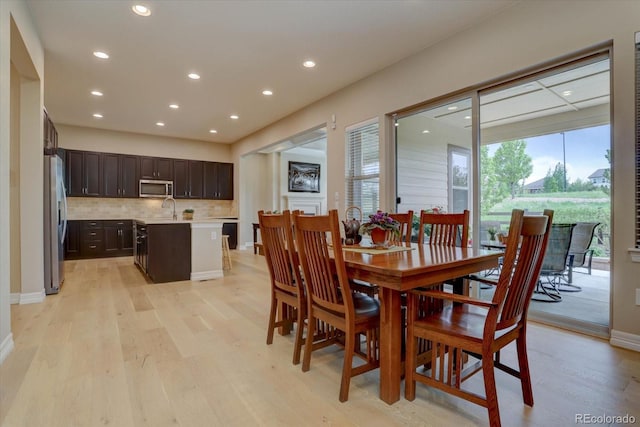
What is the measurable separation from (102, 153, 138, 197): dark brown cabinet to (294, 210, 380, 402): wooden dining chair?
699 cm

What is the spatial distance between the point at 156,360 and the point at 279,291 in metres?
0.94

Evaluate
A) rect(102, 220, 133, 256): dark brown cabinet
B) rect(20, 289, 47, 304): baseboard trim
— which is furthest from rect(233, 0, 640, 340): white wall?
rect(102, 220, 133, 256): dark brown cabinet

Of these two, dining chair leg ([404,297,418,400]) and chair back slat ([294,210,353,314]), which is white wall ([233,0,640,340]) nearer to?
dining chair leg ([404,297,418,400])

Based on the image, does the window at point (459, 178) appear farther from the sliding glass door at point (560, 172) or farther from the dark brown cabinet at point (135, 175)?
the dark brown cabinet at point (135, 175)

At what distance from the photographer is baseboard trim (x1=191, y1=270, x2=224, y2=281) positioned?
475 cm

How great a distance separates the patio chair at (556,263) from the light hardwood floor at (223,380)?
50cm

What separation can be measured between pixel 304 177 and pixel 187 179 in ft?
9.94

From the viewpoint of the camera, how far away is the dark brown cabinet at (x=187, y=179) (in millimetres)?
8008

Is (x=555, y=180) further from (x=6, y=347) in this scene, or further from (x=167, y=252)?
(x=167, y=252)

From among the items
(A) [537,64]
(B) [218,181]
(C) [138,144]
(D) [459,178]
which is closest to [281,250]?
(D) [459,178]

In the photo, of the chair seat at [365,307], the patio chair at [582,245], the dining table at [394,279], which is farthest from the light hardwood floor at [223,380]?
the patio chair at [582,245]

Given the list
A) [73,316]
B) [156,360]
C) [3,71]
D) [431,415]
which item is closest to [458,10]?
[431,415]

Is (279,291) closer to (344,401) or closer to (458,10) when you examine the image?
(344,401)

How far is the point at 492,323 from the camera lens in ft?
4.49
